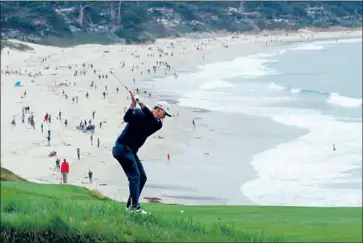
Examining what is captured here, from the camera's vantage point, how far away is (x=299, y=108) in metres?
46.2

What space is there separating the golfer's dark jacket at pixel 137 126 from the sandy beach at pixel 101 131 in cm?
1363

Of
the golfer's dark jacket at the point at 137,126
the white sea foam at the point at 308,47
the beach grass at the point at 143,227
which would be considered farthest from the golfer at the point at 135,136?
the white sea foam at the point at 308,47

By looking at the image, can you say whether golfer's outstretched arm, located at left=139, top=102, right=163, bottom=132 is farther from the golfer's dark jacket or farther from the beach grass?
the beach grass

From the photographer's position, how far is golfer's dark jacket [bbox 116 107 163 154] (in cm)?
746

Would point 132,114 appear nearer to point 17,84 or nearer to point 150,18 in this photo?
point 17,84

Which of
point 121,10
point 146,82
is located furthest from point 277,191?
point 121,10

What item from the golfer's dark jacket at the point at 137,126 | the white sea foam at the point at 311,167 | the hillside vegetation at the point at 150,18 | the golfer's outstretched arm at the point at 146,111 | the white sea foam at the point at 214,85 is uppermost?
the golfer's outstretched arm at the point at 146,111

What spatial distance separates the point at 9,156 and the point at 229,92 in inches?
1059

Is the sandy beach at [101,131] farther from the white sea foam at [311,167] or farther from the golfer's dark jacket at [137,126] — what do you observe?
the golfer's dark jacket at [137,126]

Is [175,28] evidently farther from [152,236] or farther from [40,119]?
[152,236]

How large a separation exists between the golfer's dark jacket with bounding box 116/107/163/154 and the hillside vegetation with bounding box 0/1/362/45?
86.0m

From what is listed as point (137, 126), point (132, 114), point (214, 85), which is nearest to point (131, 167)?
point (137, 126)

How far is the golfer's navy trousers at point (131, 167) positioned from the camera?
7.70m

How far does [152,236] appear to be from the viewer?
686 cm
